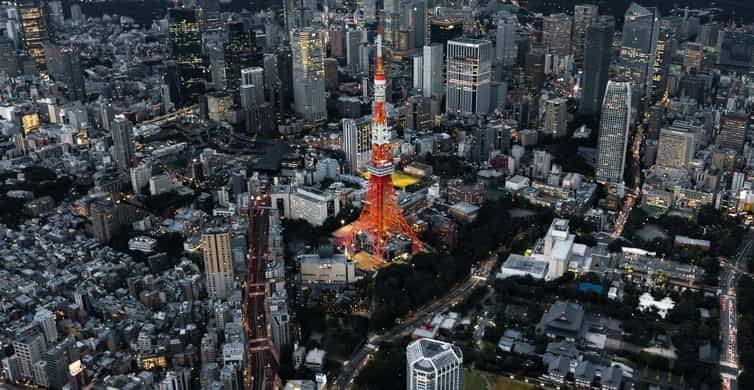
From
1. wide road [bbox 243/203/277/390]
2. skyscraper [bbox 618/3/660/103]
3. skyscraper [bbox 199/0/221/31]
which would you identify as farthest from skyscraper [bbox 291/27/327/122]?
skyscraper [bbox 618/3/660/103]

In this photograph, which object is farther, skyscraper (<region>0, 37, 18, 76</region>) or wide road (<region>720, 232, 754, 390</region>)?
skyscraper (<region>0, 37, 18, 76</region>)

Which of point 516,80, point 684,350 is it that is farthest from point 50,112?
point 684,350

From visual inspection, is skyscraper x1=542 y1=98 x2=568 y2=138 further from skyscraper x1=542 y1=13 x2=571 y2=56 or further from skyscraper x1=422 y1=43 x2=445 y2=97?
skyscraper x1=542 y1=13 x2=571 y2=56

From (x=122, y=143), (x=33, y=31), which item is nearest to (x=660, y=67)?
(x=122, y=143)

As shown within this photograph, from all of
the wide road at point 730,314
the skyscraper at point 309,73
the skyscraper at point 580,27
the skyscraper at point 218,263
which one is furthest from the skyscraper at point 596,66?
the skyscraper at point 218,263

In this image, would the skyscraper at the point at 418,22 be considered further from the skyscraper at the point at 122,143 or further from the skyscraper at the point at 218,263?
the skyscraper at the point at 218,263
